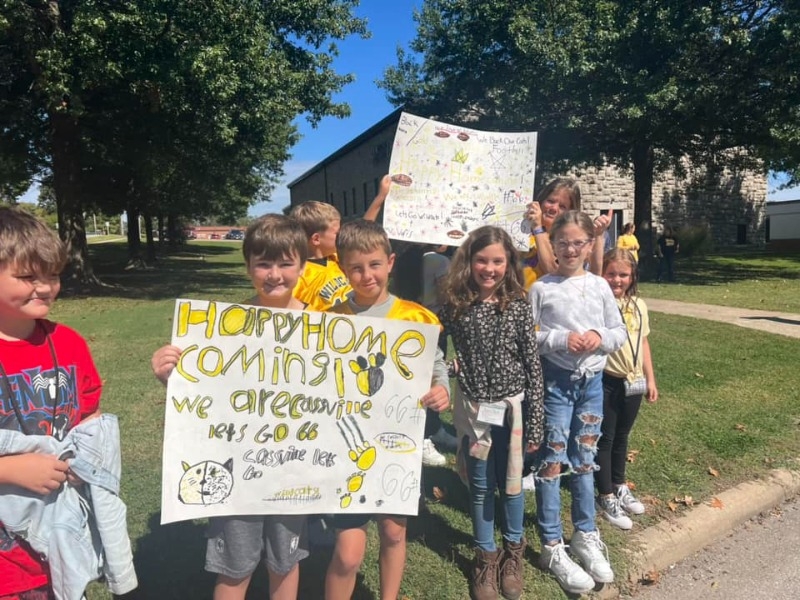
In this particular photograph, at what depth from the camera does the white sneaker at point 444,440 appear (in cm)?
482

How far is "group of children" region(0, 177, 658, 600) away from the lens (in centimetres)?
246

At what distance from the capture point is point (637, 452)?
4766 millimetres

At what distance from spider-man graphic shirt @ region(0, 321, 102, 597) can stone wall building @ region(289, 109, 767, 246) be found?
26589mm

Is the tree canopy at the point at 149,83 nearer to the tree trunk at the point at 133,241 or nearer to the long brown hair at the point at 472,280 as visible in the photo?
the tree trunk at the point at 133,241

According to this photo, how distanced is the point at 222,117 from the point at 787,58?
1413 centimetres

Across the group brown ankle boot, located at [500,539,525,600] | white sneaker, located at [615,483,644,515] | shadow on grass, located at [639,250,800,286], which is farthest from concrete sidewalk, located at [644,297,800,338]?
brown ankle boot, located at [500,539,525,600]

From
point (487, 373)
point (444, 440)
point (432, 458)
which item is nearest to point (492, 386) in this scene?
point (487, 373)

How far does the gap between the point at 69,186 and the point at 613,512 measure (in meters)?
17.7

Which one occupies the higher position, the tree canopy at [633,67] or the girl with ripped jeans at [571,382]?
the tree canopy at [633,67]

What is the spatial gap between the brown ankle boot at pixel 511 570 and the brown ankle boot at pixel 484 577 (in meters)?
0.05

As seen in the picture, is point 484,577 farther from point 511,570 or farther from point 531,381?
point 531,381

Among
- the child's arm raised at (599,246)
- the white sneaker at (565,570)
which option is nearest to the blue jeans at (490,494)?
the white sneaker at (565,570)

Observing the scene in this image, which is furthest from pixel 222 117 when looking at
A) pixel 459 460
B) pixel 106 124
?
pixel 459 460

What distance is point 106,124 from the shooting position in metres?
17.4
